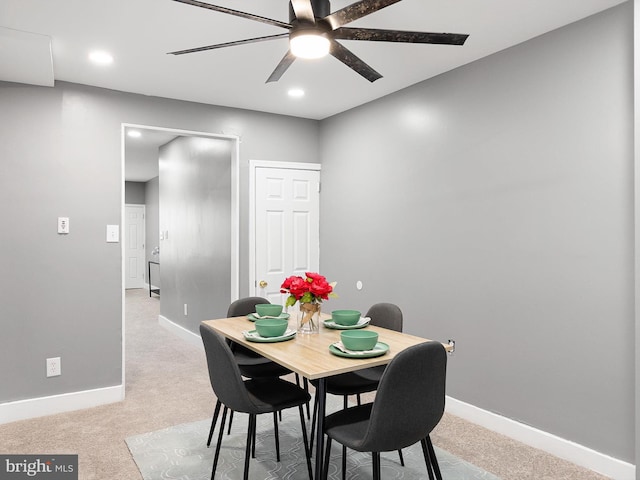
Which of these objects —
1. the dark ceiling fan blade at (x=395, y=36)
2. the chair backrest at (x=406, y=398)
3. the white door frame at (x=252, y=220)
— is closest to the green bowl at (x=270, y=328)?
the chair backrest at (x=406, y=398)

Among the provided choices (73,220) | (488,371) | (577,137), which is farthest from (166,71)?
(488,371)

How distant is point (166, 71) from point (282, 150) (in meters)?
1.50

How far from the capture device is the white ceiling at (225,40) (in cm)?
240

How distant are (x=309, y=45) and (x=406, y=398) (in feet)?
5.01

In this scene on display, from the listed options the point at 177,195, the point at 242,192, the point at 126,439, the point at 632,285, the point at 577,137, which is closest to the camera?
the point at 632,285

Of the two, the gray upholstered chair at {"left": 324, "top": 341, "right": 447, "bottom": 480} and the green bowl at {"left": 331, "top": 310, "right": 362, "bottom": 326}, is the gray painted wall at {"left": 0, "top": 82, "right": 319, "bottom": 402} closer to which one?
the green bowl at {"left": 331, "top": 310, "right": 362, "bottom": 326}

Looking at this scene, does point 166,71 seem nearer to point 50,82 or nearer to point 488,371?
point 50,82

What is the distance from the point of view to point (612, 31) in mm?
2465

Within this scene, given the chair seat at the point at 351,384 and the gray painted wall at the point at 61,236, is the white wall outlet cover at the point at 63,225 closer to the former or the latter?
the gray painted wall at the point at 61,236

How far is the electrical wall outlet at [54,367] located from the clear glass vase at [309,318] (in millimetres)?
2137

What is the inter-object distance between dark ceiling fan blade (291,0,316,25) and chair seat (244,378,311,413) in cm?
170

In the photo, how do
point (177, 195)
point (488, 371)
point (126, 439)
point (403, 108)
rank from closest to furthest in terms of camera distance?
point (126, 439) → point (488, 371) → point (403, 108) → point (177, 195)

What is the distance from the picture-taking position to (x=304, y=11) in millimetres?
1814

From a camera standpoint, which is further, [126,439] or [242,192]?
[242,192]
